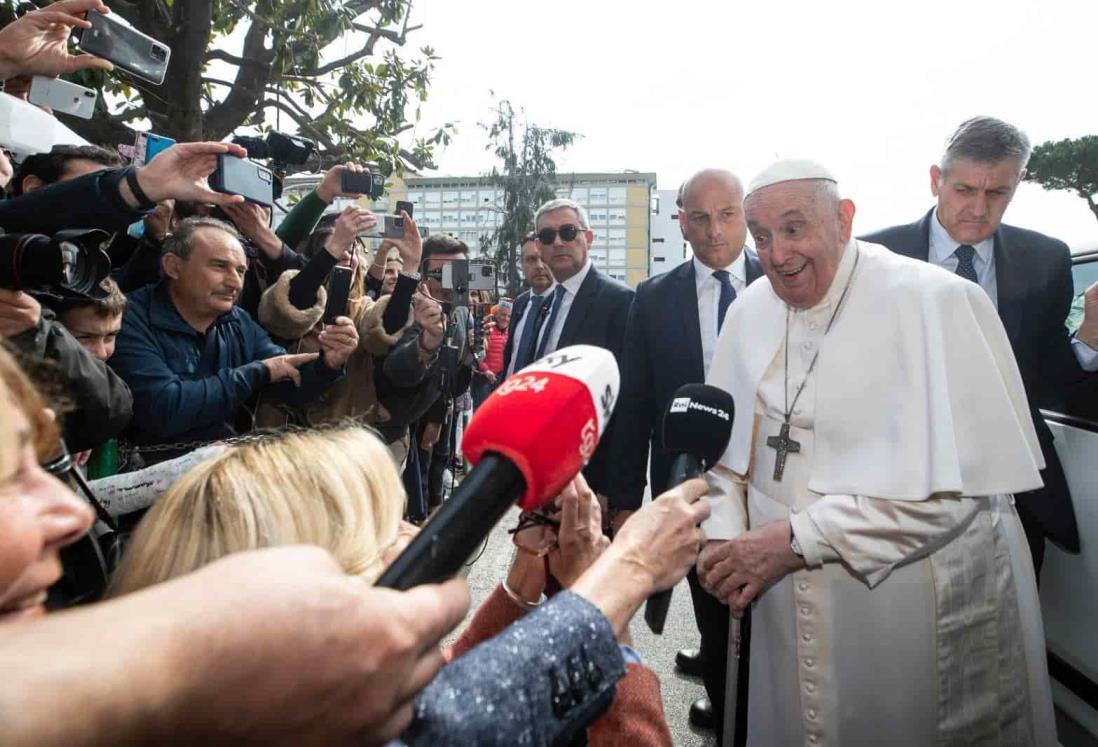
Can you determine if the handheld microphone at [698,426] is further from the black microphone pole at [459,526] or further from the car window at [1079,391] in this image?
the car window at [1079,391]

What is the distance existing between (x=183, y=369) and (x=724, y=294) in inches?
92.2

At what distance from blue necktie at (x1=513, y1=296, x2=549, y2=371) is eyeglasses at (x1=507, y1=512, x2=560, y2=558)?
10.2ft

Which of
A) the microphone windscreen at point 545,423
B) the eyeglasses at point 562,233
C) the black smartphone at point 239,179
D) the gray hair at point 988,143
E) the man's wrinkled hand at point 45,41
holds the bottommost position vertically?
the microphone windscreen at point 545,423

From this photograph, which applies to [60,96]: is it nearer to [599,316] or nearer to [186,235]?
[186,235]

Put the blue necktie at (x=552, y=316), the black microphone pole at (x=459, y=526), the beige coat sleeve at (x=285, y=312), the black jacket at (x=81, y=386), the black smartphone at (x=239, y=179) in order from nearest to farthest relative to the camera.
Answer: the black microphone pole at (x=459, y=526) < the black jacket at (x=81, y=386) < the black smartphone at (x=239, y=179) < the beige coat sleeve at (x=285, y=312) < the blue necktie at (x=552, y=316)

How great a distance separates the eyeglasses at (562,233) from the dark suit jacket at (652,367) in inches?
46.5

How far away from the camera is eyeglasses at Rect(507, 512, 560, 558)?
157 centimetres

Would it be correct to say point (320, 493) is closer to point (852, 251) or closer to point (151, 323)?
point (852, 251)

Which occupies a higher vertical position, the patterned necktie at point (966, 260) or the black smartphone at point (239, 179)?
the black smartphone at point (239, 179)

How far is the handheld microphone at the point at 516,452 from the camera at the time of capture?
79 cm

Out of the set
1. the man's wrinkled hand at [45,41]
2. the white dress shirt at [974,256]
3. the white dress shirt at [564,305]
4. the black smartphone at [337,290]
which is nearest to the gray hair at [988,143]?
the white dress shirt at [974,256]

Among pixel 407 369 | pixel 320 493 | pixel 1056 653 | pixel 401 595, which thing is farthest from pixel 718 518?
pixel 407 369

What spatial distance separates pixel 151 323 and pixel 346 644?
262 centimetres

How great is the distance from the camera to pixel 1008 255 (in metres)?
2.87
